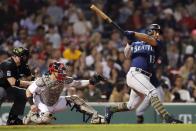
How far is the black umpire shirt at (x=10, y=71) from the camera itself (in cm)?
1426

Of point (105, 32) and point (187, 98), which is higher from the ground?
point (105, 32)

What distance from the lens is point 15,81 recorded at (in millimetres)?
14133

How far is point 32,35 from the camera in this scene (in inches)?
828

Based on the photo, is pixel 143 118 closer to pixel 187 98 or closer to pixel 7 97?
pixel 187 98

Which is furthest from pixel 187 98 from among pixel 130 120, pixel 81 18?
pixel 81 18

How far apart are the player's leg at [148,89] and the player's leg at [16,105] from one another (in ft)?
6.52

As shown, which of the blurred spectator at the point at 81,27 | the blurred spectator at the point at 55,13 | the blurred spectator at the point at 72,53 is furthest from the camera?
the blurred spectator at the point at 55,13

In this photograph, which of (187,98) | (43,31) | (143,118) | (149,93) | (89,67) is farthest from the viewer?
(43,31)

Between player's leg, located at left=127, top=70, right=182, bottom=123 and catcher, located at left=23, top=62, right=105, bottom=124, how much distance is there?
730mm

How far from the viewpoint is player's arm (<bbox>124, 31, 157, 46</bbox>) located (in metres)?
13.9

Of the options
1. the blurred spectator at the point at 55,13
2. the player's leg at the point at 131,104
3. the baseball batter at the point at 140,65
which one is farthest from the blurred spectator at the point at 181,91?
the blurred spectator at the point at 55,13

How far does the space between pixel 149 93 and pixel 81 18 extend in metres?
7.76

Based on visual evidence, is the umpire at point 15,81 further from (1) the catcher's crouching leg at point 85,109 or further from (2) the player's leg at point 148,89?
(2) the player's leg at point 148,89

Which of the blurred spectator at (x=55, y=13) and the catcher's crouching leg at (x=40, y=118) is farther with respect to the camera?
the blurred spectator at (x=55, y=13)
